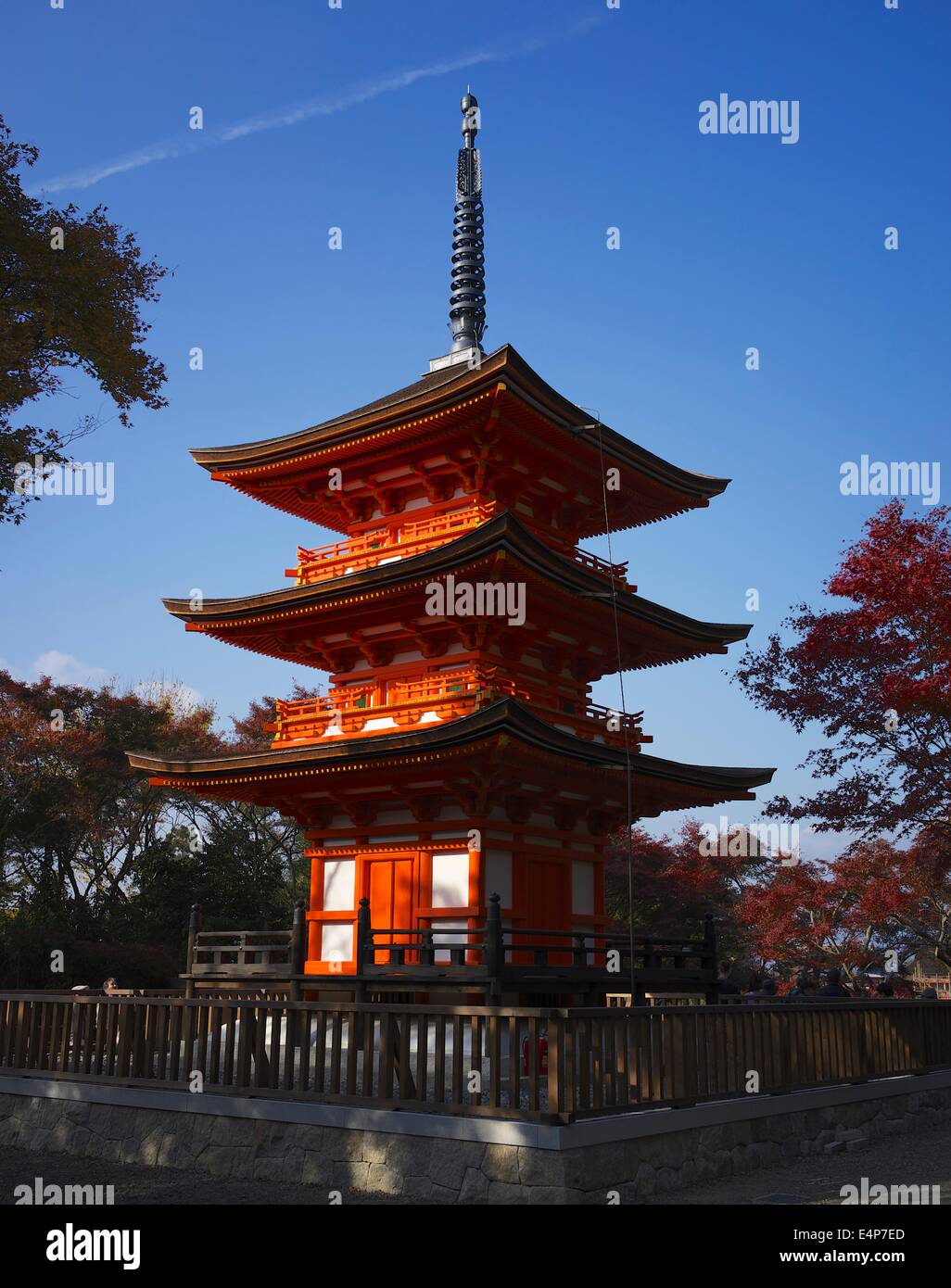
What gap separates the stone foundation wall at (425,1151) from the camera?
951 cm

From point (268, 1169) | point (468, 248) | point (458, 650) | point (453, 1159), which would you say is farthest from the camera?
point (468, 248)

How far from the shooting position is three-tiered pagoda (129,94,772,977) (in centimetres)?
1961

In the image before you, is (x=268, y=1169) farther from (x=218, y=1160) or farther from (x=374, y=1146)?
(x=374, y=1146)

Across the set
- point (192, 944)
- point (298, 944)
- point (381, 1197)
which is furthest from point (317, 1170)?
point (192, 944)

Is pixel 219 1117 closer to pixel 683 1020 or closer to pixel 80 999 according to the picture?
pixel 80 999

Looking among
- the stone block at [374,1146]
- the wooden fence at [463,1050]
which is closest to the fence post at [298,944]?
the wooden fence at [463,1050]

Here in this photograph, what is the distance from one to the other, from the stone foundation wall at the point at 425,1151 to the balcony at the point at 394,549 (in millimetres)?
11017

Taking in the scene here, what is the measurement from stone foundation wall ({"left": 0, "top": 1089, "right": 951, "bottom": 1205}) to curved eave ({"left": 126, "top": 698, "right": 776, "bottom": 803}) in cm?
707

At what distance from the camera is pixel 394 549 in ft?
73.6

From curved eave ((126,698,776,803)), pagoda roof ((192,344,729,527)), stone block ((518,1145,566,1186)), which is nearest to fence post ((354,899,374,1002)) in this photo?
curved eave ((126,698,776,803))

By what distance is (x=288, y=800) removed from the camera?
22453 mm

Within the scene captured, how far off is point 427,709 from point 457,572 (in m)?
2.64

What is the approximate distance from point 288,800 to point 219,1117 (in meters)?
10.9

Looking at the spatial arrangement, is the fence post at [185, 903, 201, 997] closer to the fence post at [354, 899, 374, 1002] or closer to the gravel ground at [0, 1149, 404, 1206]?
the fence post at [354, 899, 374, 1002]
